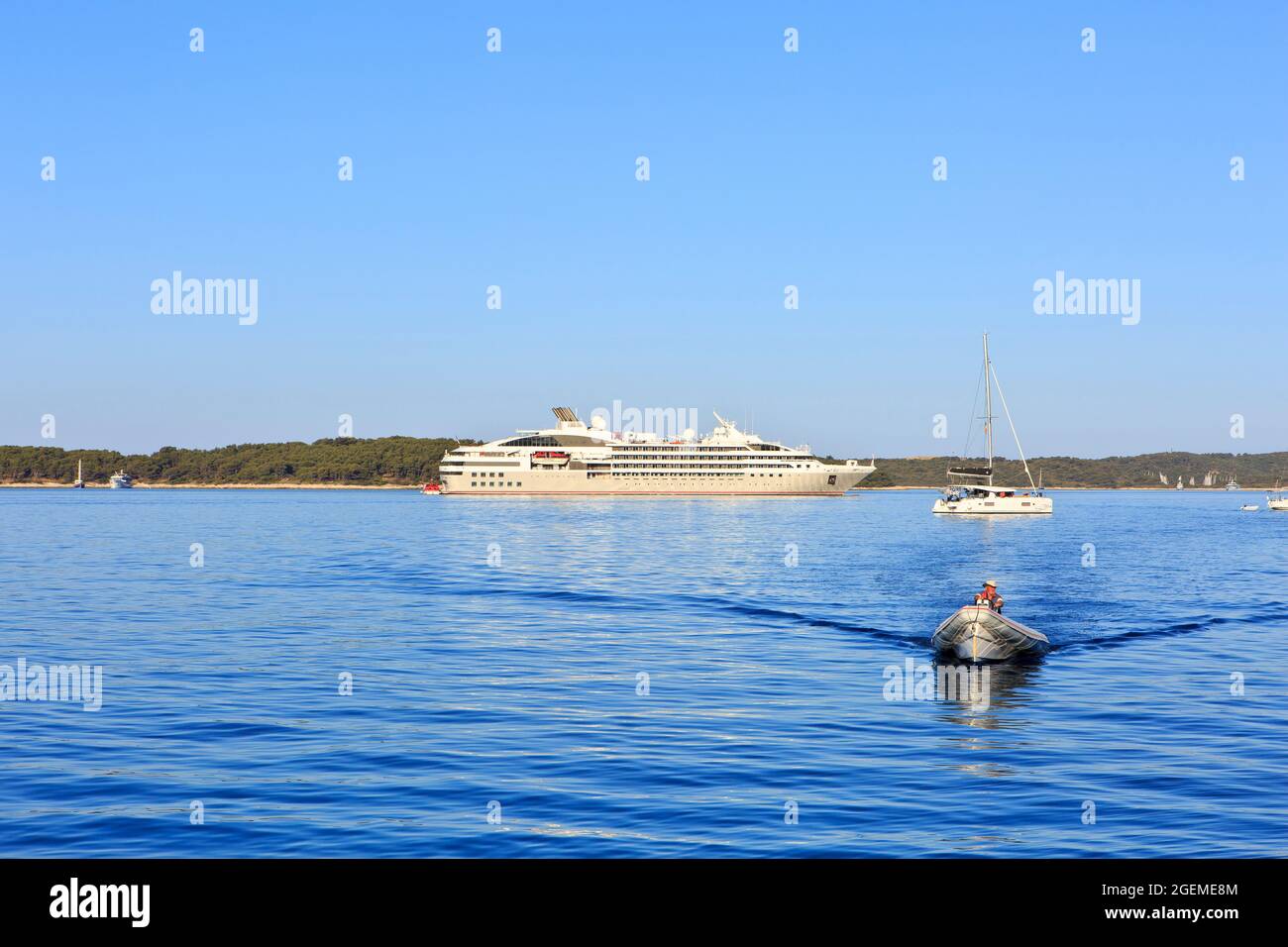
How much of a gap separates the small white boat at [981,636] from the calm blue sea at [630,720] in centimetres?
95

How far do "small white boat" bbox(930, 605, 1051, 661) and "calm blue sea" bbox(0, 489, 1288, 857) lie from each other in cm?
95

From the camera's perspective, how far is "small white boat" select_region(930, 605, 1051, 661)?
33.2 meters

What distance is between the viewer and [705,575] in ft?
201

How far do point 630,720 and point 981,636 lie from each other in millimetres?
13697

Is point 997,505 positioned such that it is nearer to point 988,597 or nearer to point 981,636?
point 988,597

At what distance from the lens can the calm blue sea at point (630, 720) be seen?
15.5 meters

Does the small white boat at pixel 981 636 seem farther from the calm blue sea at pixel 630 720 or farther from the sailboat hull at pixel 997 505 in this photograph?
the sailboat hull at pixel 997 505

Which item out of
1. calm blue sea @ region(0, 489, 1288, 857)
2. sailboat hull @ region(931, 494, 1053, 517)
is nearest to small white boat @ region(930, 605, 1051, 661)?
calm blue sea @ region(0, 489, 1288, 857)

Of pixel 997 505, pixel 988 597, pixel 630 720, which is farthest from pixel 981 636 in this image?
pixel 997 505

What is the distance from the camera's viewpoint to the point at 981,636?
33125mm

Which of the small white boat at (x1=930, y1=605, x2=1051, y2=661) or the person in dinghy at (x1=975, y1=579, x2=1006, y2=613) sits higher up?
the person in dinghy at (x1=975, y1=579, x2=1006, y2=613)

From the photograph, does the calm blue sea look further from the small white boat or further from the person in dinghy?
the person in dinghy
